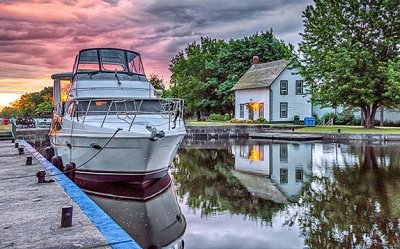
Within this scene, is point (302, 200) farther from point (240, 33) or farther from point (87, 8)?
point (240, 33)

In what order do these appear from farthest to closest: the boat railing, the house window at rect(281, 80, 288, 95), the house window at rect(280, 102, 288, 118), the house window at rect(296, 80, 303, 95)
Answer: the house window at rect(296, 80, 303, 95) → the house window at rect(280, 102, 288, 118) → the house window at rect(281, 80, 288, 95) → the boat railing

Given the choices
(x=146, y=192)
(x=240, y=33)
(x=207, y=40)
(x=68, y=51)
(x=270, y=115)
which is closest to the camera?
(x=146, y=192)

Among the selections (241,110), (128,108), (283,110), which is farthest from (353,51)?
(128,108)

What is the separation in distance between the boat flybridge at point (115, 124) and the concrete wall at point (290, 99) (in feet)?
84.6

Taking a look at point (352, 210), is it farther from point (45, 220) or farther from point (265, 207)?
point (45, 220)

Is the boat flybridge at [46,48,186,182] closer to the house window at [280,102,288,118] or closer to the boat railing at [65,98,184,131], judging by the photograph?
the boat railing at [65,98,184,131]

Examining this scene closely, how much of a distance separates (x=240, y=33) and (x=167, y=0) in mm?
30713

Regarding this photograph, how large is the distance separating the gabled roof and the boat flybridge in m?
25.8

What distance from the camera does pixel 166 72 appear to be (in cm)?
7506

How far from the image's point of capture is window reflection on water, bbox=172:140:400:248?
648 cm

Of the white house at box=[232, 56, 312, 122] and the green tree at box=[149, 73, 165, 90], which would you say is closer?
the white house at box=[232, 56, 312, 122]

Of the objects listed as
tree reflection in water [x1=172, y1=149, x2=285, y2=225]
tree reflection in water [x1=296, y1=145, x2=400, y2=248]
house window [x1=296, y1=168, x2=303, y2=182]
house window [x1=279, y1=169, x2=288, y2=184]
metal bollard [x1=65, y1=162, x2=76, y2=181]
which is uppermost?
metal bollard [x1=65, y1=162, x2=76, y2=181]

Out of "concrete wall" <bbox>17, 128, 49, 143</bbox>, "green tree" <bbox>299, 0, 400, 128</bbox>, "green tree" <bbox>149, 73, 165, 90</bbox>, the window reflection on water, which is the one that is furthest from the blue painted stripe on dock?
"green tree" <bbox>149, 73, 165, 90</bbox>

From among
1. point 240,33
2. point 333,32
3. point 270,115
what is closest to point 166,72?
point 240,33
